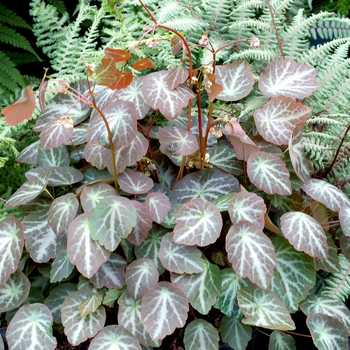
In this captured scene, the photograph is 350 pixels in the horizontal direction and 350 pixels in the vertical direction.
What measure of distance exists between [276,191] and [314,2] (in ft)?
4.52

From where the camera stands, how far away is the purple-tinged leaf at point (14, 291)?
1.08m

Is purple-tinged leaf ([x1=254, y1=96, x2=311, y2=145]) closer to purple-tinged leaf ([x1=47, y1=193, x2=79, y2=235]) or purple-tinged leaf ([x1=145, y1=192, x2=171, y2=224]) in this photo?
purple-tinged leaf ([x1=145, y1=192, x2=171, y2=224])

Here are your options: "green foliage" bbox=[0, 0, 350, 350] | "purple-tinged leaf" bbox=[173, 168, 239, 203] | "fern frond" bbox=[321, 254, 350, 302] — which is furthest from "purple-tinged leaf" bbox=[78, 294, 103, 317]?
"fern frond" bbox=[321, 254, 350, 302]

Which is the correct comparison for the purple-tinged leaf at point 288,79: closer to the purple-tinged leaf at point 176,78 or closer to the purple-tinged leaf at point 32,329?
the purple-tinged leaf at point 176,78

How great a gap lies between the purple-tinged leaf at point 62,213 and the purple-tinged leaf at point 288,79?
57 centimetres

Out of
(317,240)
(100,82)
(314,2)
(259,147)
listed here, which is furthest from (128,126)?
(314,2)

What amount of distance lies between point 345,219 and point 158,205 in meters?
0.43

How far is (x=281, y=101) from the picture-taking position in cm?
114

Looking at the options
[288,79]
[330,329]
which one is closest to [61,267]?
[330,329]

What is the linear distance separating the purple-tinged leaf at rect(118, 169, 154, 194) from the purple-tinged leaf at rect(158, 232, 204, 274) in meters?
0.13

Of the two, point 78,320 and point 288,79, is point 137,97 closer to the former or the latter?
point 288,79

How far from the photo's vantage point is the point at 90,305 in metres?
1.01

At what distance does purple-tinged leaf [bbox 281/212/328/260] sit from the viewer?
1.01 m

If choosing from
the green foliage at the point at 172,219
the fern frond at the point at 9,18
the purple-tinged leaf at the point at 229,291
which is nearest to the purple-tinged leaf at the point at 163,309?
the green foliage at the point at 172,219
